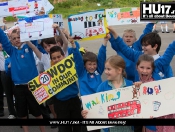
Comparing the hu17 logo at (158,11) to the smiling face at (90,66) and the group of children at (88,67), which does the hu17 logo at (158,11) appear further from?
the smiling face at (90,66)

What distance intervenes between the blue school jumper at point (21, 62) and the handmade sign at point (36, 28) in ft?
0.87

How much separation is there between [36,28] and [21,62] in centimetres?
52

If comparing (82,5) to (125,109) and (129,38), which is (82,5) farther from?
(125,109)

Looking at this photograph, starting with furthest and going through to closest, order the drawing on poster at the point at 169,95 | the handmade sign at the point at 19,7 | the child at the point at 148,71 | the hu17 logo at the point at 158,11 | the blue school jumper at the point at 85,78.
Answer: the handmade sign at the point at 19,7 < the blue school jumper at the point at 85,78 < the child at the point at 148,71 < the drawing on poster at the point at 169,95 < the hu17 logo at the point at 158,11

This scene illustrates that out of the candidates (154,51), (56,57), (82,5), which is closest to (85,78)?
(56,57)

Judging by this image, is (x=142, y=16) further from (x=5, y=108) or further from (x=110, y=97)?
(x=5, y=108)

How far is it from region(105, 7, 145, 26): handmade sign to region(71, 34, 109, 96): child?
92 centimetres

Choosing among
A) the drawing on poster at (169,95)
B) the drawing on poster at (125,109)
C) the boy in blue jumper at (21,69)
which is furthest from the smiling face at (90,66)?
the drawing on poster at (169,95)

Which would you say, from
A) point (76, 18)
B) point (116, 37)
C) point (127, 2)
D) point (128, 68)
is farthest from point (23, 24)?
point (127, 2)

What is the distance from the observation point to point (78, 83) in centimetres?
381

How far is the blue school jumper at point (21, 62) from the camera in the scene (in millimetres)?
4145

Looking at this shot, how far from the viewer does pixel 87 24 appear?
414cm

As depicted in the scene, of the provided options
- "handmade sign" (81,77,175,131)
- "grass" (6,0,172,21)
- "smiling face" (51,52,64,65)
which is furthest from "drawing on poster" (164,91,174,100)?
"grass" (6,0,172,21)

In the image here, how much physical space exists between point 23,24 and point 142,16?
2185 millimetres
